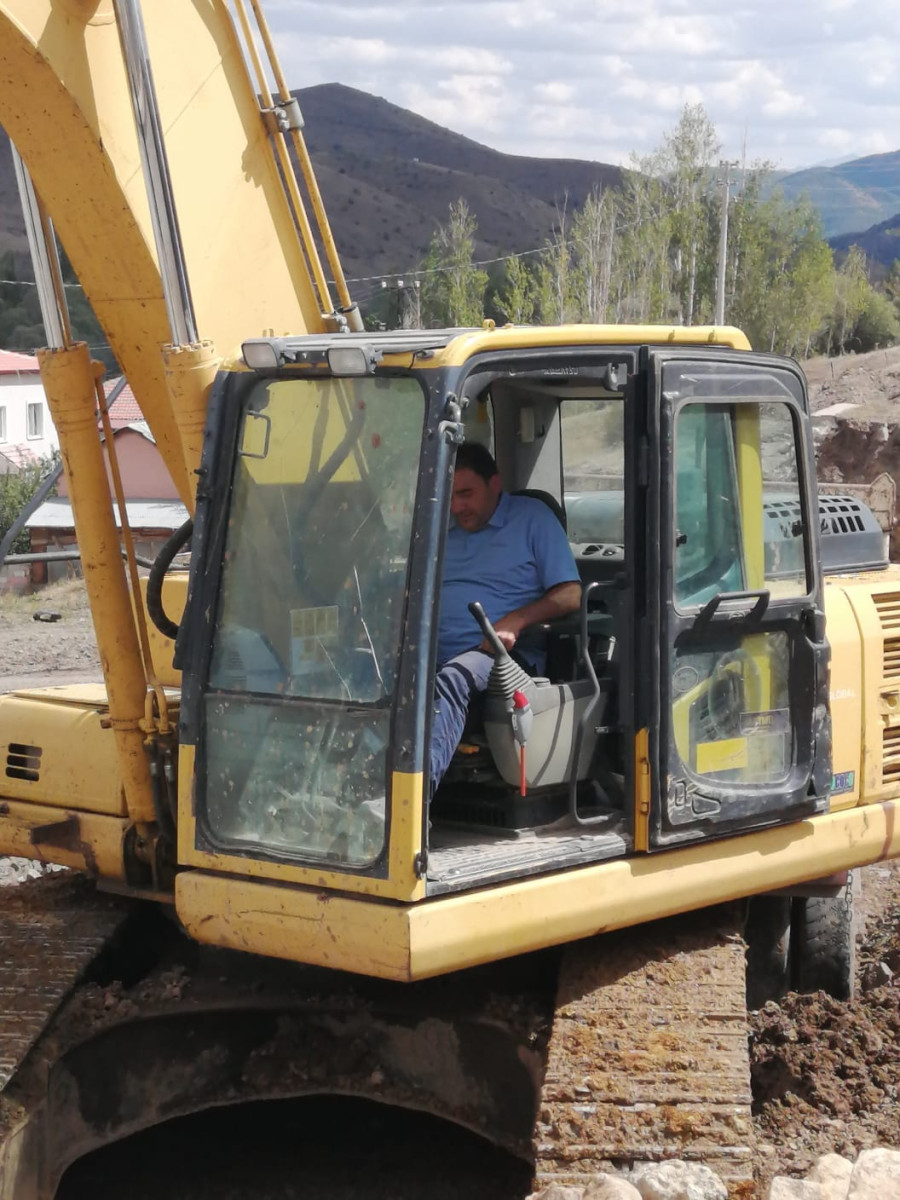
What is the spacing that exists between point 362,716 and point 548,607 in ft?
2.85

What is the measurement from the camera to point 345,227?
86.2m

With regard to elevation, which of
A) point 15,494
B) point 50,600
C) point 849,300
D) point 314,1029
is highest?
point 849,300

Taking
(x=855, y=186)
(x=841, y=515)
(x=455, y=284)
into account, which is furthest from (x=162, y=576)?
(x=855, y=186)

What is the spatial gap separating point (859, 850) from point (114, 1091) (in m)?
2.44

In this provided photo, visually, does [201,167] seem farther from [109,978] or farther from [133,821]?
[109,978]

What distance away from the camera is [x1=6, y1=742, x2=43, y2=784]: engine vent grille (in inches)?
191

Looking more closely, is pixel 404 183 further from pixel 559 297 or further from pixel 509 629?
pixel 509 629

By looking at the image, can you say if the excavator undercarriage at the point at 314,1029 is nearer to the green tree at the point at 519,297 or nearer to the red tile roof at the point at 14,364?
the green tree at the point at 519,297

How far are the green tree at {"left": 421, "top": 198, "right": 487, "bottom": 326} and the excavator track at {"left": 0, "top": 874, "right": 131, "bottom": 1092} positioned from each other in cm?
3722

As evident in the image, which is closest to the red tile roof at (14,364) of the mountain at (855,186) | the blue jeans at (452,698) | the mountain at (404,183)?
the mountain at (404,183)

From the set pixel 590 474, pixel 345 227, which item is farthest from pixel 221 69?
pixel 345 227

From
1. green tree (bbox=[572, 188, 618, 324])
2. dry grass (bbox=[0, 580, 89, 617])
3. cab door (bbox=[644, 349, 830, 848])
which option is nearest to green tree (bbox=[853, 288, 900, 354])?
green tree (bbox=[572, 188, 618, 324])

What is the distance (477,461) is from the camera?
448 cm

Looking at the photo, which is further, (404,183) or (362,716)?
(404,183)
